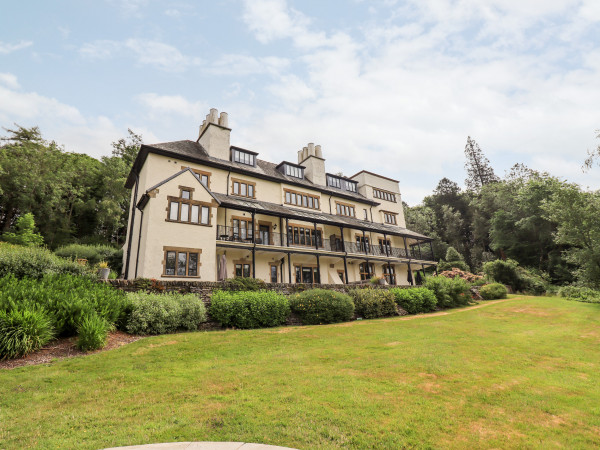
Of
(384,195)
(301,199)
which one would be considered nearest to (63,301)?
(301,199)

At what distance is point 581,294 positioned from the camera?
83.4ft

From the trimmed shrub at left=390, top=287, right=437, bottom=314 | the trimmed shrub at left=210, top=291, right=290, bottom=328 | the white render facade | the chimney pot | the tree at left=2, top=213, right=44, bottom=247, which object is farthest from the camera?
the chimney pot

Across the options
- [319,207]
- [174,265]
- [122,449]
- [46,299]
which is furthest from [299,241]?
[122,449]

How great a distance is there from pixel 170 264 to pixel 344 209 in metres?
20.4

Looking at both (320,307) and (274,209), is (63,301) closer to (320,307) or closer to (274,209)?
(320,307)

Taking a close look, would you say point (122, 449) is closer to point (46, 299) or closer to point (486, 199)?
point (46, 299)

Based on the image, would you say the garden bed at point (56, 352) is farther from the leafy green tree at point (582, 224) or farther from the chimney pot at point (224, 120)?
the leafy green tree at point (582, 224)

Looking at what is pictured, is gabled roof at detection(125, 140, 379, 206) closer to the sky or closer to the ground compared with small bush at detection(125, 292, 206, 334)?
closer to the sky

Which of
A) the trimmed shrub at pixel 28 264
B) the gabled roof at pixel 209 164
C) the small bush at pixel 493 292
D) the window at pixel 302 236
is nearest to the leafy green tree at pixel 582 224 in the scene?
the small bush at pixel 493 292

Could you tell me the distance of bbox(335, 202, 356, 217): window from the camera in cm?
3323

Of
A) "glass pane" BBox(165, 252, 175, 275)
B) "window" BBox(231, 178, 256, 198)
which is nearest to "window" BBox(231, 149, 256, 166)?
"window" BBox(231, 178, 256, 198)

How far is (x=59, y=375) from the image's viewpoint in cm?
696

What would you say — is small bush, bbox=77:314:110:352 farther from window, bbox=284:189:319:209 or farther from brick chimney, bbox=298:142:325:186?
brick chimney, bbox=298:142:325:186

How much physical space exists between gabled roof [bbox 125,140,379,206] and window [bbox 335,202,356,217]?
936mm
